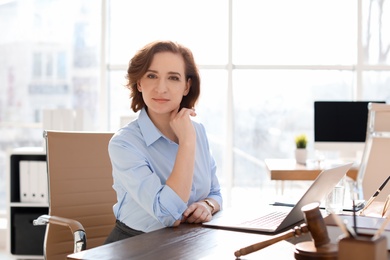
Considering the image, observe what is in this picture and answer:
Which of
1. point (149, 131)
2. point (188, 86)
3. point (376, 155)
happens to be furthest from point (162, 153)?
point (376, 155)

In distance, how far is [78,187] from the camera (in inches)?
102

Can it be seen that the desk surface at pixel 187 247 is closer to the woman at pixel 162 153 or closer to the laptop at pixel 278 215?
the laptop at pixel 278 215

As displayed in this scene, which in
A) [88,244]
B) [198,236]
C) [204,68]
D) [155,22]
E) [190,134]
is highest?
[155,22]

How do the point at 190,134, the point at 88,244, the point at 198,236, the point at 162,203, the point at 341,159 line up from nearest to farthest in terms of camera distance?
the point at 198,236, the point at 162,203, the point at 190,134, the point at 88,244, the point at 341,159

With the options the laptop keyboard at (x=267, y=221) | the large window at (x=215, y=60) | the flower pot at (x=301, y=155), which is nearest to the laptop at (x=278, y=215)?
the laptop keyboard at (x=267, y=221)

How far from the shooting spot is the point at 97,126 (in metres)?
5.95

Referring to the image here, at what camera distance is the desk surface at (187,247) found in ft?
4.66

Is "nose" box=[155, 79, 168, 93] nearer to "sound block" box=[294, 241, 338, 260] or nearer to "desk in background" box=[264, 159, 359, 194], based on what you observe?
"sound block" box=[294, 241, 338, 260]

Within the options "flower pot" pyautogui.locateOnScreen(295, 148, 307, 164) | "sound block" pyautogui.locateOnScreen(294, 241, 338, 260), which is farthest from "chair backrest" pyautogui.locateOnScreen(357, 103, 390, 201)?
"sound block" pyautogui.locateOnScreen(294, 241, 338, 260)

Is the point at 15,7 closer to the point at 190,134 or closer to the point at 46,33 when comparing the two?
the point at 46,33

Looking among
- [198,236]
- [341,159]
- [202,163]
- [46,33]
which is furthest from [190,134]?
[46,33]

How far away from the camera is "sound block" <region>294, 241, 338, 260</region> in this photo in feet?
4.07

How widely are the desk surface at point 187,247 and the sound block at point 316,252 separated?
0.39 ft

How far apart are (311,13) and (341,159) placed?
1443mm
